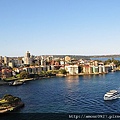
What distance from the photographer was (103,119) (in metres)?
9.06

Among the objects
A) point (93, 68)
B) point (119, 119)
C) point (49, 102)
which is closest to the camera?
Answer: point (119, 119)

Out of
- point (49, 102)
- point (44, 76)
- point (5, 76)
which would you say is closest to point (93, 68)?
point (44, 76)

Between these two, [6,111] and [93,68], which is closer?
[6,111]

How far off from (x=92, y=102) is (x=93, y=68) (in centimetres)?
2150

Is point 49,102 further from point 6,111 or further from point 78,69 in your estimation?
point 78,69

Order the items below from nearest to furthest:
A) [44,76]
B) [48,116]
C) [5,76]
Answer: [48,116] → [5,76] → [44,76]

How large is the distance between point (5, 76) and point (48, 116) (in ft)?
63.3

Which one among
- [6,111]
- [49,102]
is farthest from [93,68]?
[6,111]

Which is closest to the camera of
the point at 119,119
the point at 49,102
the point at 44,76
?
the point at 119,119

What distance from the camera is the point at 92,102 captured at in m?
11.8

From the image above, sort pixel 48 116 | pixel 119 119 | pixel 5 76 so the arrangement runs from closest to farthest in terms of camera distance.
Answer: pixel 119 119, pixel 48 116, pixel 5 76

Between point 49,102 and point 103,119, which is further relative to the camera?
point 49,102

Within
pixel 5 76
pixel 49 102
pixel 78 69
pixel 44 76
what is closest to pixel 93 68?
pixel 78 69

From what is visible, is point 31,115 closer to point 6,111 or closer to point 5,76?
point 6,111
